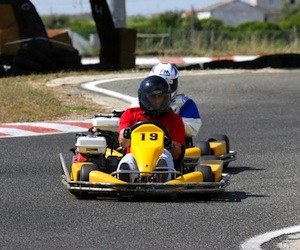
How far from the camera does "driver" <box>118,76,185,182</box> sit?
977cm

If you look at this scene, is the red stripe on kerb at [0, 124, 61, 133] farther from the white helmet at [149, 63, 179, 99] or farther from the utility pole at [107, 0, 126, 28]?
the utility pole at [107, 0, 126, 28]

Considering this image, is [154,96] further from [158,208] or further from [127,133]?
[158,208]

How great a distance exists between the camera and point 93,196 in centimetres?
945

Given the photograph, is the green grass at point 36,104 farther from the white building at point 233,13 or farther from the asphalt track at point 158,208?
the white building at point 233,13

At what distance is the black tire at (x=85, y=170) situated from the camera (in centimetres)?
934

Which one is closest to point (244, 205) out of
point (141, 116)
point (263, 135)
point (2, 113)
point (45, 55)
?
point (141, 116)

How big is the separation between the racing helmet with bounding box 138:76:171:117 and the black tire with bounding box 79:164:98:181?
80 cm

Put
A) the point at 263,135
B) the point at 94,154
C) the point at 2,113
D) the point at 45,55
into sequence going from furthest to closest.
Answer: the point at 45,55 < the point at 2,113 < the point at 263,135 < the point at 94,154

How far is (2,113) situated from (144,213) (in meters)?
8.23

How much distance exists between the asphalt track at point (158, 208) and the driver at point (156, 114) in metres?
0.65

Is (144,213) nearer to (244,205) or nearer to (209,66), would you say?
(244,205)

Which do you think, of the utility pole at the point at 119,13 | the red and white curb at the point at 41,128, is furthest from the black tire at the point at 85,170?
the utility pole at the point at 119,13

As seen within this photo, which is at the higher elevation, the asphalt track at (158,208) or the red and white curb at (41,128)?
the asphalt track at (158,208)

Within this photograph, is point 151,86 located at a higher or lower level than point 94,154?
higher
